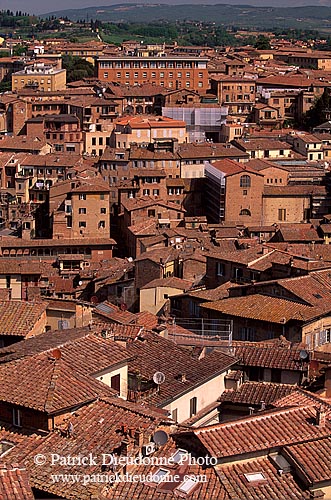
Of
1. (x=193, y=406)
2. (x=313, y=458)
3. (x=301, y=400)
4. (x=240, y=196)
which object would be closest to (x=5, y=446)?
(x=193, y=406)

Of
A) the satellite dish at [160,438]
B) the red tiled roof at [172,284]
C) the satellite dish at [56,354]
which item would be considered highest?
the satellite dish at [56,354]

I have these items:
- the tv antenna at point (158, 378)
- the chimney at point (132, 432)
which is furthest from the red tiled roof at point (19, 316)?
the chimney at point (132, 432)

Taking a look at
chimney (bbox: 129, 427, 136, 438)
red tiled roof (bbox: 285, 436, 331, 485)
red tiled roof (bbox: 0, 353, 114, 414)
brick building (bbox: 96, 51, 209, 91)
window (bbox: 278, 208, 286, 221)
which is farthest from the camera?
brick building (bbox: 96, 51, 209, 91)

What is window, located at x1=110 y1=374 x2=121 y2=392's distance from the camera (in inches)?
483

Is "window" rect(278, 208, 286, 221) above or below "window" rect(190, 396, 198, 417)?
below

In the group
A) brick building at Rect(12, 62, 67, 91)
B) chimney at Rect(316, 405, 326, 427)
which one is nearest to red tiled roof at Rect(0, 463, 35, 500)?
chimney at Rect(316, 405, 326, 427)

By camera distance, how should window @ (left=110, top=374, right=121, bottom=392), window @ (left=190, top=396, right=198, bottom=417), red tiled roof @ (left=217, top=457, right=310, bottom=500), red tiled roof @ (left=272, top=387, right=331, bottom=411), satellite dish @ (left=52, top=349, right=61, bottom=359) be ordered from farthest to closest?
window @ (left=190, top=396, right=198, bottom=417), window @ (left=110, top=374, right=121, bottom=392), satellite dish @ (left=52, top=349, right=61, bottom=359), red tiled roof @ (left=272, top=387, right=331, bottom=411), red tiled roof @ (left=217, top=457, right=310, bottom=500)

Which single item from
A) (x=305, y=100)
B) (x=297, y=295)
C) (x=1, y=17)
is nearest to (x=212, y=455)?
(x=297, y=295)

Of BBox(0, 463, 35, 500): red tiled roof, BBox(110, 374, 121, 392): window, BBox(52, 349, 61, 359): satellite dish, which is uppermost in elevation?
BBox(0, 463, 35, 500): red tiled roof

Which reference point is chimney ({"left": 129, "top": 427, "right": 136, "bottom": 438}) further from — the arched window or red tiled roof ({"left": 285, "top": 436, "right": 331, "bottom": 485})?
the arched window

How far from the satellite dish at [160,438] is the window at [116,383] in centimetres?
236

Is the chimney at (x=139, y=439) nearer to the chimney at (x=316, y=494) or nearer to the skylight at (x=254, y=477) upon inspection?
the skylight at (x=254, y=477)

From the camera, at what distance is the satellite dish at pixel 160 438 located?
391 inches

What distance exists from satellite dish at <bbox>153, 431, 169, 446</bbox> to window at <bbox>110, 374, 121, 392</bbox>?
92.9 inches
